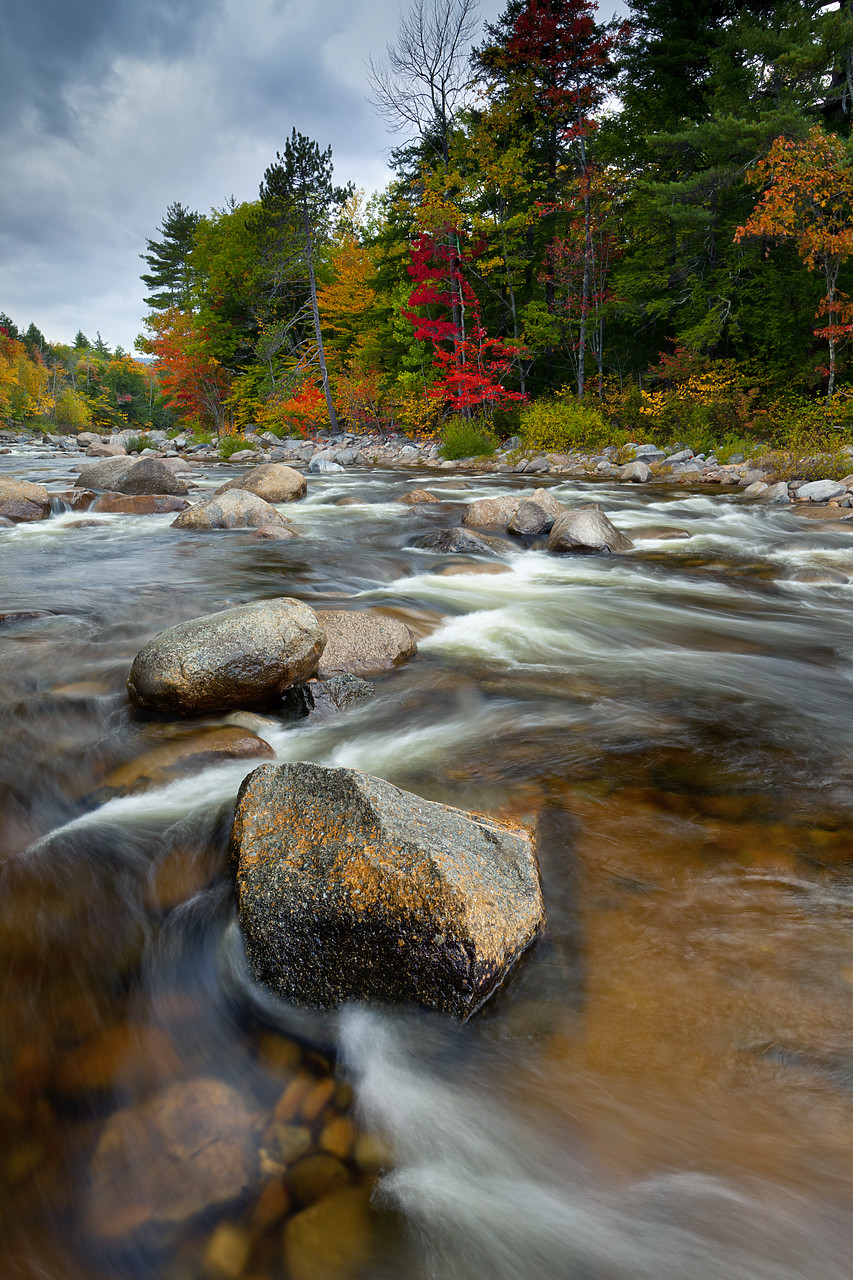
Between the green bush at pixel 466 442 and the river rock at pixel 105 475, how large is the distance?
994 cm

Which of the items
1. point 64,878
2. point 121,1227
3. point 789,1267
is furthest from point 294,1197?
point 64,878

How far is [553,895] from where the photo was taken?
92.4 inches

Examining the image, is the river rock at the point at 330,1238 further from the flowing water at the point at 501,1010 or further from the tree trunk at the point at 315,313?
the tree trunk at the point at 315,313

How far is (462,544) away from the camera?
8250mm

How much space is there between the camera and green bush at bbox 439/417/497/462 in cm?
1964

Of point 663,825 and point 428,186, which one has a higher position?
point 428,186

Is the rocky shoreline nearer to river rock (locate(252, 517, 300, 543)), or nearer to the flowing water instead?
river rock (locate(252, 517, 300, 543))

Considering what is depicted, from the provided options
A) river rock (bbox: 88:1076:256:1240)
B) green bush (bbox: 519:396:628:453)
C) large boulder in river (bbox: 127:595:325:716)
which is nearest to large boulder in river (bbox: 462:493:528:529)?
large boulder in river (bbox: 127:595:325:716)

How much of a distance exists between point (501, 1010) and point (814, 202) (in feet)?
56.2

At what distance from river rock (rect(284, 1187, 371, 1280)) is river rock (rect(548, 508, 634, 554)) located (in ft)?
24.5

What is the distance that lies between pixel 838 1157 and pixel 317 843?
1618 millimetres

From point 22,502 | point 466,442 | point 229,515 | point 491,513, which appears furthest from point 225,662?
point 466,442

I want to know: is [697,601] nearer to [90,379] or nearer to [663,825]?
[663,825]

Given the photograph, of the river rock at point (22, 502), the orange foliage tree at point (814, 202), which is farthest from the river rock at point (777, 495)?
the river rock at point (22, 502)
